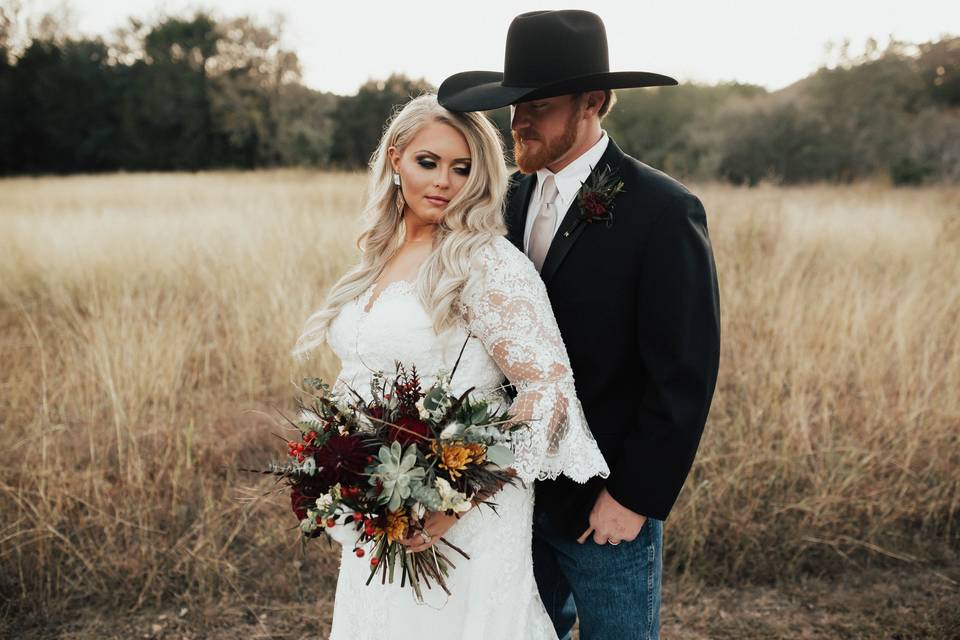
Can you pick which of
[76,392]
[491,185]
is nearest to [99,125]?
[76,392]

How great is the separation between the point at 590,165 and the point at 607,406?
2.45ft

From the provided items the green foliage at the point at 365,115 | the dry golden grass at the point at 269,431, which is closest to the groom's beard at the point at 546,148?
the dry golden grass at the point at 269,431

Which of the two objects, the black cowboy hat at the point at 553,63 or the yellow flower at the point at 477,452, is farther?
the black cowboy hat at the point at 553,63

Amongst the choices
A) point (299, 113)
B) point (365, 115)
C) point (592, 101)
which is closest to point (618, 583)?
point (592, 101)

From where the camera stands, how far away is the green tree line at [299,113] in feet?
58.6

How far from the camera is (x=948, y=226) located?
7391mm

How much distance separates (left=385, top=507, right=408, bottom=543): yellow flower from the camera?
1.55 meters

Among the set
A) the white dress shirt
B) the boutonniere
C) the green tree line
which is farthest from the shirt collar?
the green tree line

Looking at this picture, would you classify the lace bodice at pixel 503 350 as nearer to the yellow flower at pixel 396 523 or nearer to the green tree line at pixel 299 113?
the yellow flower at pixel 396 523

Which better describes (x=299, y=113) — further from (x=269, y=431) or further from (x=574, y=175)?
(x=574, y=175)

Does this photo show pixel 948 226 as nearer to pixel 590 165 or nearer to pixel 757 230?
pixel 757 230

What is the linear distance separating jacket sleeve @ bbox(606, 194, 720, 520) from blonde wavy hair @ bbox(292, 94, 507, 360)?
50cm

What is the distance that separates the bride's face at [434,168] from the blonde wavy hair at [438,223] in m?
0.02

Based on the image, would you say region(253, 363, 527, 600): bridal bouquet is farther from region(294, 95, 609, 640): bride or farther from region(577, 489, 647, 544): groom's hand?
region(577, 489, 647, 544): groom's hand
